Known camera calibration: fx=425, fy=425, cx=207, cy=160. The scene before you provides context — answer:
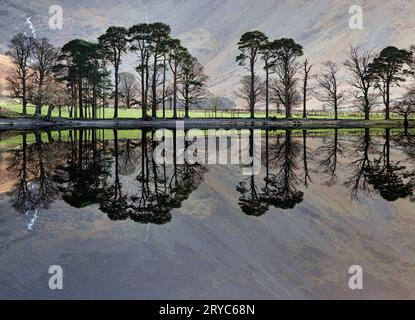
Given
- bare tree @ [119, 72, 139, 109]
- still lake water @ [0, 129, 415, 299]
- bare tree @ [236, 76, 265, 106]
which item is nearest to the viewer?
still lake water @ [0, 129, 415, 299]

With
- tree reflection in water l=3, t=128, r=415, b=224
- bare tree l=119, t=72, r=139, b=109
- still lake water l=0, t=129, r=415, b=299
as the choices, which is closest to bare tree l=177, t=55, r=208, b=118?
tree reflection in water l=3, t=128, r=415, b=224

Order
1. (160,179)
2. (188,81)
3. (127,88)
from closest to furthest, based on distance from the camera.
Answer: (160,179), (188,81), (127,88)

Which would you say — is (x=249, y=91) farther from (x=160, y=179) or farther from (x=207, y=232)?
(x=207, y=232)

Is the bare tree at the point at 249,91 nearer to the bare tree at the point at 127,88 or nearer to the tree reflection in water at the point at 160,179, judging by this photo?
the bare tree at the point at 127,88

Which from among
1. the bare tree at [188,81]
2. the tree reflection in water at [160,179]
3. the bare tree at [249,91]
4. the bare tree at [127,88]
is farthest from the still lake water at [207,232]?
the bare tree at [127,88]

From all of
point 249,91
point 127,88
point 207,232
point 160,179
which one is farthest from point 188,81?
point 207,232

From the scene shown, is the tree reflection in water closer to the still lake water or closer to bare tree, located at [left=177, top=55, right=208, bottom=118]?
the still lake water
